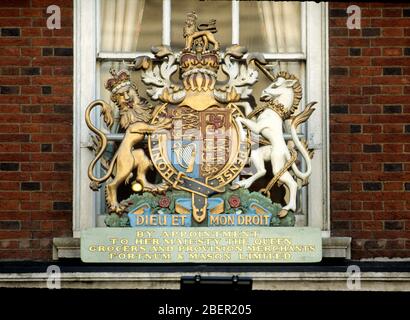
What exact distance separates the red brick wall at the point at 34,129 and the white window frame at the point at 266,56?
0.07m

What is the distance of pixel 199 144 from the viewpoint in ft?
18.3

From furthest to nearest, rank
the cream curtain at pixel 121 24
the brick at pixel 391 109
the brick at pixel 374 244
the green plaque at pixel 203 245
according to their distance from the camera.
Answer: the cream curtain at pixel 121 24 < the brick at pixel 391 109 < the brick at pixel 374 244 < the green plaque at pixel 203 245

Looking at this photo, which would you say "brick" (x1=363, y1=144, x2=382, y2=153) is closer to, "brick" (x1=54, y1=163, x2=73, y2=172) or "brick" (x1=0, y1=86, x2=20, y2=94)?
"brick" (x1=54, y1=163, x2=73, y2=172)

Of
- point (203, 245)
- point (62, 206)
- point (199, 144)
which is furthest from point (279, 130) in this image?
point (62, 206)

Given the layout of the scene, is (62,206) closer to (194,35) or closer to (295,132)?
(194,35)

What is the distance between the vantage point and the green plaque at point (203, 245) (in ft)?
17.6

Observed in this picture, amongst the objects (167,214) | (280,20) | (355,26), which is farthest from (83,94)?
(355,26)

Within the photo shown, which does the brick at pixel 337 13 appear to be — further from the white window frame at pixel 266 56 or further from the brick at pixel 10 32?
the brick at pixel 10 32

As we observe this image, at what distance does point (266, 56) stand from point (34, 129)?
2.02m

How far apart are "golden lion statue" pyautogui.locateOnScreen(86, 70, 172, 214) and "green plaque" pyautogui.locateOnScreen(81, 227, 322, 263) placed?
328mm

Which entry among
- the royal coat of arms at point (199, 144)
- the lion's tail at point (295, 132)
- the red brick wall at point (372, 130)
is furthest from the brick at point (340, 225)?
the lion's tail at point (295, 132)

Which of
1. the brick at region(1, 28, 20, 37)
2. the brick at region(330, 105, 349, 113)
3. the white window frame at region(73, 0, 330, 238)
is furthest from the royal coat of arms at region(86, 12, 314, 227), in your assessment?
the brick at region(1, 28, 20, 37)
